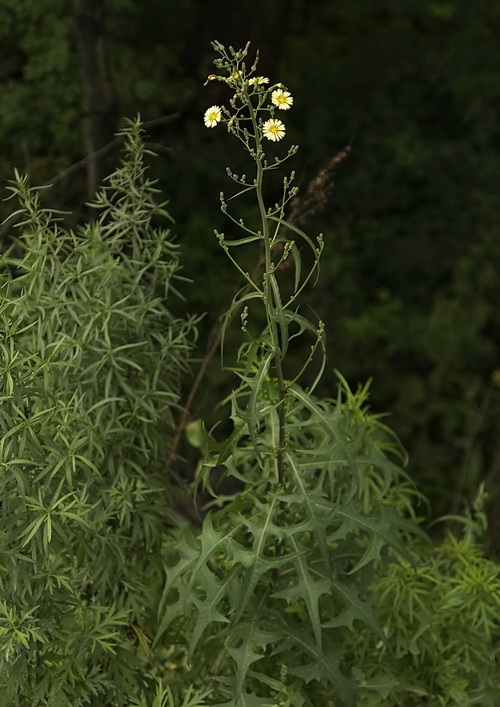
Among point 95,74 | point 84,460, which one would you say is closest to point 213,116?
point 84,460

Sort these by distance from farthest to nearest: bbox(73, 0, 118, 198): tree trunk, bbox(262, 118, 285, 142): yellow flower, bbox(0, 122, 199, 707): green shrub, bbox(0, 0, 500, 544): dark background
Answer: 1. bbox(0, 0, 500, 544): dark background
2. bbox(73, 0, 118, 198): tree trunk
3. bbox(0, 122, 199, 707): green shrub
4. bbox(262, 118, 285, 142): yellow flower

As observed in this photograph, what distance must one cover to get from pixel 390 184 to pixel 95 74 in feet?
9.50

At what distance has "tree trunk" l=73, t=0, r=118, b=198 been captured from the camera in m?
6.06

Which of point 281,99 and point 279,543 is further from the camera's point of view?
point 279,543

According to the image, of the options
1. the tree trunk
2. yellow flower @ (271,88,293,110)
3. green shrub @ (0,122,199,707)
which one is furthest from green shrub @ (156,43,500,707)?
the tree trunk

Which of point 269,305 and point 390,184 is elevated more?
point 269,305

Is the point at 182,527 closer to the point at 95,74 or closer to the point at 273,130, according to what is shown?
the point at 273,130

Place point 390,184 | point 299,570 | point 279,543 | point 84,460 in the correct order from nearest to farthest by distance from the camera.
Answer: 1. point 84,460
2. point 299,570
3. point 279,543
4. point 390,184

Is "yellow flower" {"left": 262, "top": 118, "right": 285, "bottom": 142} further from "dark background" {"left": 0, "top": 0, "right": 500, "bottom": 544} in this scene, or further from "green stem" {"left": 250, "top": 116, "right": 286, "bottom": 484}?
"dark background" {"left": 0, "top": 0, "right": 500, "bottom": 544}

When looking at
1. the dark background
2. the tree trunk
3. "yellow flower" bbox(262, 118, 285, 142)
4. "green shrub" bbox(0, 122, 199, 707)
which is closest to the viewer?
"yellow flower" bbox(262, 118, 285, 142)

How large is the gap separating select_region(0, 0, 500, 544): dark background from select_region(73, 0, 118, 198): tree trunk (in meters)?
1.20

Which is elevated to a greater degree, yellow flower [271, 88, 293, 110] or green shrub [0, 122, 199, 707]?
yellow flower [271, 88, 293, 110]

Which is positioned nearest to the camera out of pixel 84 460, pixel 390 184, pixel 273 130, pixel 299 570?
pixel 273 130

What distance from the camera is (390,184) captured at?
27.4ft
